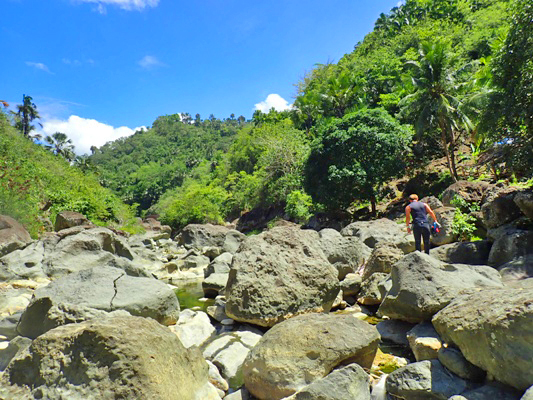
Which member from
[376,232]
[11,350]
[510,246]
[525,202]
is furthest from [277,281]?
[376,232]

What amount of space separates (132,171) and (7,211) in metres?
83.6

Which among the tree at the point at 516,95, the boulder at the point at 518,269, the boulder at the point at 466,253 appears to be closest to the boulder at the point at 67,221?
the boulder at the point at 466,253

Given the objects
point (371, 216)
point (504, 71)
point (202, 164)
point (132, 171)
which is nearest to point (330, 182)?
point (371, 216)

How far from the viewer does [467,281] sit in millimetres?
6777

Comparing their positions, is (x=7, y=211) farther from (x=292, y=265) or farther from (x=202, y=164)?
(x=202, y=164)

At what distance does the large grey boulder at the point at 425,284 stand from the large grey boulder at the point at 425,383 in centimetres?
176

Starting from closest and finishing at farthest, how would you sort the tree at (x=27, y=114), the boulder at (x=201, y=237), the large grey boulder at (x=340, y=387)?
the large grey boulder at (x=340, y=387) < the boulder at (x=201, y=237) < the tree at (x=27, y=114)

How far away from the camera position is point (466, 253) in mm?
9852

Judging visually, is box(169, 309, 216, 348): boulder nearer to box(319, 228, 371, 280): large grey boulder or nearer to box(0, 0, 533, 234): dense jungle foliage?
box(319, 228, 371, 280): large grey boulder

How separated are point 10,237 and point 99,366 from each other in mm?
15353

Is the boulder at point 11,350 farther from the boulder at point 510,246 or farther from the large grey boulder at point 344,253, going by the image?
the boulder at point 510,246

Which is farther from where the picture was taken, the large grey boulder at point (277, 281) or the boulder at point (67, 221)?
the boulder at point (67, 221)

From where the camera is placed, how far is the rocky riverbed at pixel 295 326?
13.0 feet

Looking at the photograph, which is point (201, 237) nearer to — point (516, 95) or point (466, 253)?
point (466, 253)
